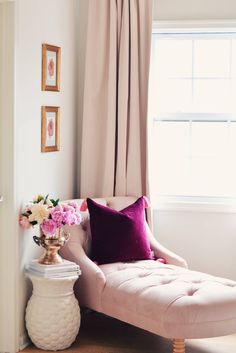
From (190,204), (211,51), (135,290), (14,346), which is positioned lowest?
(14,346)

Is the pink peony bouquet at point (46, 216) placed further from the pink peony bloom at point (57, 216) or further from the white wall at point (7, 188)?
the white wall at point (7, 188)

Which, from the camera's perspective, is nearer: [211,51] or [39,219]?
[39,219]

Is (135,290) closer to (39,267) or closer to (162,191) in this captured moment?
(39,267)

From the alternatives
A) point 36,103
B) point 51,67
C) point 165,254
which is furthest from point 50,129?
point 165,254

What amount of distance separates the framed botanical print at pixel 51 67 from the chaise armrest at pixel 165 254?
47.4 inches

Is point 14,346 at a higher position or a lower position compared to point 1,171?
lower

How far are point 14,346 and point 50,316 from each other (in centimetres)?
29

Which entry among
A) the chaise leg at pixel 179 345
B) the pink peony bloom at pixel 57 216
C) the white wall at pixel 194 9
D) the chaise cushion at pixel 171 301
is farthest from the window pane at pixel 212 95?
the chaise leg at pixel 179 345

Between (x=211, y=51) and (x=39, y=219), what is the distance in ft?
6.47

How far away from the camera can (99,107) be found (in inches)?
204

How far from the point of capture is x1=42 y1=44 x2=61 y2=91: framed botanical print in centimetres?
455

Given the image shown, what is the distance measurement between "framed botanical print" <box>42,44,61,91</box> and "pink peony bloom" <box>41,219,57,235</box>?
912 mm

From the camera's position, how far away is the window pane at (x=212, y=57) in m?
5.19

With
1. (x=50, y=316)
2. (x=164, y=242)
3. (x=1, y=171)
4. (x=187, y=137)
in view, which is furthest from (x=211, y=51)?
(x=50, y=316)
